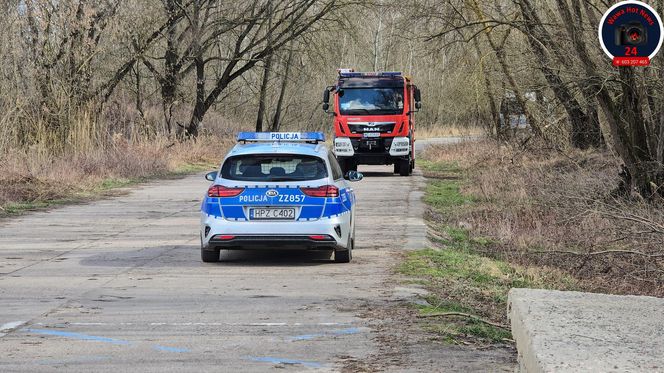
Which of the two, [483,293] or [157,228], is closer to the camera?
[483,293]

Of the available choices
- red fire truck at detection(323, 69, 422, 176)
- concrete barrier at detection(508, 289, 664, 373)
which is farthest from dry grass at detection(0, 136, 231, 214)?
concrete barrier at detection(508, 289, 664, 373)

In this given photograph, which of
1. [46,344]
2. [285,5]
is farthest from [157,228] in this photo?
[285,5]

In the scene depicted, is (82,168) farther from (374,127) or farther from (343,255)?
(343,255)

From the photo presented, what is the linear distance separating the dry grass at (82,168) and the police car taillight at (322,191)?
9.23m

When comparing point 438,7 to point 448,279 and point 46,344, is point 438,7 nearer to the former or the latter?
point 448,279

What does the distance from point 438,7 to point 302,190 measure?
52.6 ft

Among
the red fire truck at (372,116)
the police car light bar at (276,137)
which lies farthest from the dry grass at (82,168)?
the police car light bar at (276,137)

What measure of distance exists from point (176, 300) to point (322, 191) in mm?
3331

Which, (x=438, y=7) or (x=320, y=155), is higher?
(x=438, y=7)

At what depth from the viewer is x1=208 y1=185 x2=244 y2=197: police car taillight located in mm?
13812

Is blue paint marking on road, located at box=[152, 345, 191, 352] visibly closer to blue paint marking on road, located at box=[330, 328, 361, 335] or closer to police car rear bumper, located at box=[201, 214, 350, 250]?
blue paint marking on road, located at box=[330, 328, 361, 335]

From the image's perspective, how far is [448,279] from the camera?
41.0 ft

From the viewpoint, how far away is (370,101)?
114ft

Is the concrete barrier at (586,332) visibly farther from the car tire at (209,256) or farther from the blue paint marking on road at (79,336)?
the car tire at (209,256)
